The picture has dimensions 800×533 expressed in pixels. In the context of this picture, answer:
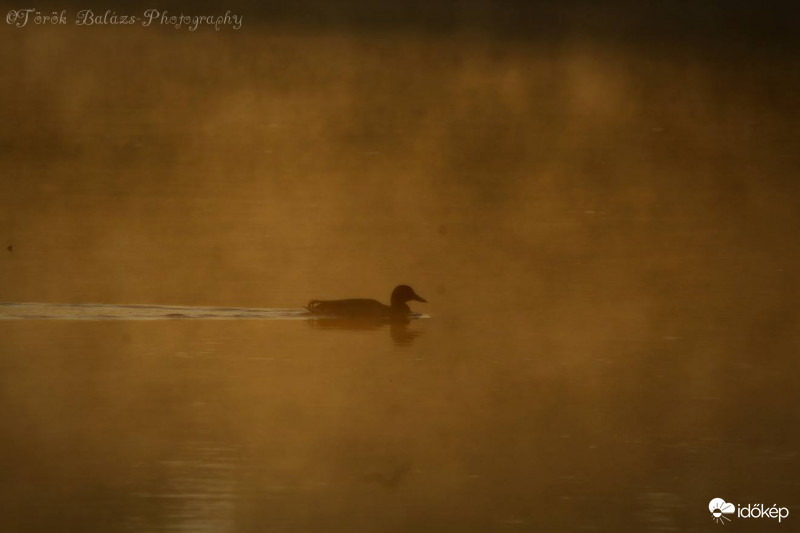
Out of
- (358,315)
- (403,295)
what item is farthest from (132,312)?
(403,295)

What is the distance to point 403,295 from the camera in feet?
19.9

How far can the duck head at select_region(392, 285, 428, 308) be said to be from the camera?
19.7 ft

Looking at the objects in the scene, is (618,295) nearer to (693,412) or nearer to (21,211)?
(693,412)

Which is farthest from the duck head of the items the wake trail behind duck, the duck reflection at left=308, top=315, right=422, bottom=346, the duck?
the wake trail behind duck

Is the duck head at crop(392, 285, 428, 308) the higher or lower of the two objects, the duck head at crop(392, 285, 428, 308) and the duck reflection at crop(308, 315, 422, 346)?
the higher

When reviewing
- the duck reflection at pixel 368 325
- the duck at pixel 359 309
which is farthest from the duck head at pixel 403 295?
the duck reflection at pixel 368 325

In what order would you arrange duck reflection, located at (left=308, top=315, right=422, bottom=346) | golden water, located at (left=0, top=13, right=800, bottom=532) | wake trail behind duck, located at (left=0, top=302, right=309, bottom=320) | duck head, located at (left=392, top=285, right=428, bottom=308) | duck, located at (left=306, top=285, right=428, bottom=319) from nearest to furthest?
golden water, located at (left=0, top=13, right=800, bottom=532) → duck reflection, located at (left=308, top=315, right=422, bottom=346) → wake trail behind duck, located at (left=0, top=302, right=309, bottom=320) → duck, located at (left=306, top=285, right=428, bottom=319) → duck head, located at (left=392, top=285, right=428, bottom=308)

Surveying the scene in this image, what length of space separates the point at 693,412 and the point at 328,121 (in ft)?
21.4

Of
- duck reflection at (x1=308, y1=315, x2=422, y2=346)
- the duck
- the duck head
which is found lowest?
duck reflection at (x1=308, y1=315, x2=422, y2=346)

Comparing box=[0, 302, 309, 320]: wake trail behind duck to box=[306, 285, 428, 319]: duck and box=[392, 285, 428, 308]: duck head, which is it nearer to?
box=[306, 285, 428, 319]: duck

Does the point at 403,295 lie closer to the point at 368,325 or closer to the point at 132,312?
the point at 368,325

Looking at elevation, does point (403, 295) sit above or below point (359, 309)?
above

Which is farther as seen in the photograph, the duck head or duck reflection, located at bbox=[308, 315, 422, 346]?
the duck head

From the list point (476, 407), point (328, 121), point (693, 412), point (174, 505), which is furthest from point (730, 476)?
point (328, 121)
